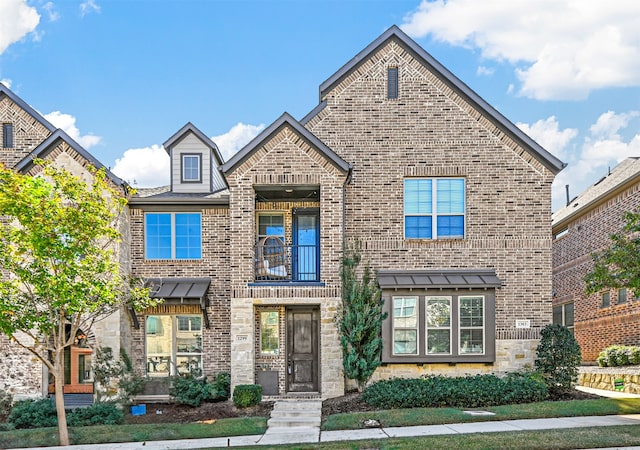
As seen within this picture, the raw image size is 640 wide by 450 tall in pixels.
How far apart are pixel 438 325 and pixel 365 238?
3.08 m

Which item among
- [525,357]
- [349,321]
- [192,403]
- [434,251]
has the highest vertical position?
[434,251]

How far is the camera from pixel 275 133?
16250mm

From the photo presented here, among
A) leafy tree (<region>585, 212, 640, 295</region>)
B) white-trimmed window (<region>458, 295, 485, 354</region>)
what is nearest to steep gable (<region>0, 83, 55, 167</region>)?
white-trimmed window (<region>458, 295, 485, 354</region>)

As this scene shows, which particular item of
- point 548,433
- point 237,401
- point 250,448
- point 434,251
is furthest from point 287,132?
point 548,433

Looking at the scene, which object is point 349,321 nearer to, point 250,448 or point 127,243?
point 250,448

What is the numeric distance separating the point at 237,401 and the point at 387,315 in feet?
14.5

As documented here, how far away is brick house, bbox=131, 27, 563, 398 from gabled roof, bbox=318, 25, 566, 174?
0.03 m

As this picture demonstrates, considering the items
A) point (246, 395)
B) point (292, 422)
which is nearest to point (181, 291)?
point (246, 395)

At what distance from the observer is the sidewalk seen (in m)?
11.7

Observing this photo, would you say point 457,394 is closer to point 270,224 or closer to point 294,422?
point 294,422

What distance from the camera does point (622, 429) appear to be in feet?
36.7

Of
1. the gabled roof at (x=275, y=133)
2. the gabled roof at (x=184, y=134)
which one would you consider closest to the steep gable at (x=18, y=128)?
the gabled roof at (x=184, y=134)

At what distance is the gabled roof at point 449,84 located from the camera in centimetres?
1688

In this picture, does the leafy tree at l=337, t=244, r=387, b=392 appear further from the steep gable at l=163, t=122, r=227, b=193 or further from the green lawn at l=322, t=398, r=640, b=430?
the steep gable at l=163, t=122, r=227, b=193
